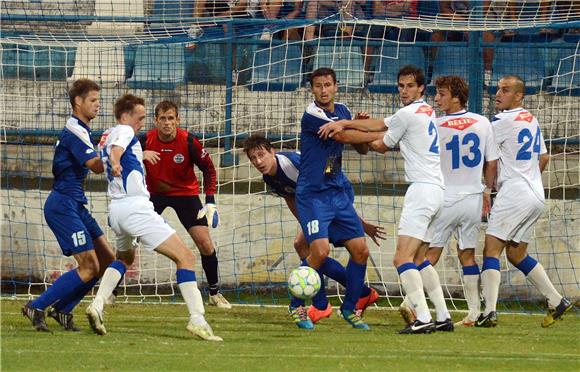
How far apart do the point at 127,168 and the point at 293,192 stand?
83.9 inches

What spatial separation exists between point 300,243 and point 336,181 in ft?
3.34

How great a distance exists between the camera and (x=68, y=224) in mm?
10805

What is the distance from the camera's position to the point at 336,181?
37.5 feet

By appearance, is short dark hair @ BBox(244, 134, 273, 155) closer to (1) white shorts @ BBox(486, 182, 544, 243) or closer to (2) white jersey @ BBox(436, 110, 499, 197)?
(2) white jersey @ BBox(436, 110, 499, 197)

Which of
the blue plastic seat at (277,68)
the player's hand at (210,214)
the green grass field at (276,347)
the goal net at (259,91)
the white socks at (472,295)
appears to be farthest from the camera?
the blue plastic seat at (277,68)

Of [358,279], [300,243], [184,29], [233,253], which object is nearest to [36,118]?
[184,29]

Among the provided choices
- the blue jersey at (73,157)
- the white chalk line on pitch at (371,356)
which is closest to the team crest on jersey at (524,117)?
the white chalk line on pitch at (371,356)

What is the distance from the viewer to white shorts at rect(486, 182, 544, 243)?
38.5 ft

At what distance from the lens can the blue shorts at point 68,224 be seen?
1077cm

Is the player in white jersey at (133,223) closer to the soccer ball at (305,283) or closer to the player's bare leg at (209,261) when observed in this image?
the soccer ball at (305,283)

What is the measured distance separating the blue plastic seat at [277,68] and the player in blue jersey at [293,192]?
372 cm

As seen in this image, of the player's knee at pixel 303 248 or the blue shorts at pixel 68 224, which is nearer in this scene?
the blue shorts at pixel 68 224

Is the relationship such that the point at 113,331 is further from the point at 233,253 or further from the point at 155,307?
the point at 233,253

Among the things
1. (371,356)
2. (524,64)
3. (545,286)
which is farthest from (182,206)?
(524,64)
